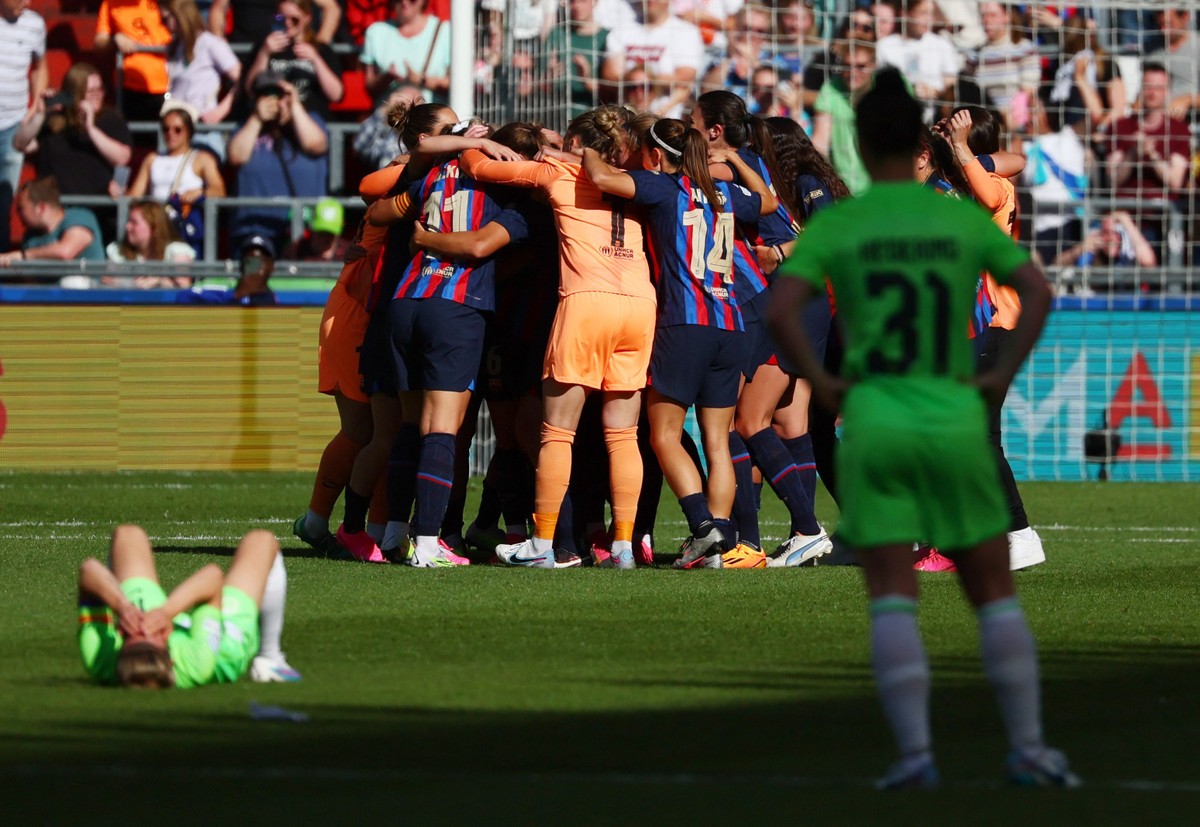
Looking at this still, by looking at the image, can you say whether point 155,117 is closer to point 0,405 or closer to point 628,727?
point 0,405

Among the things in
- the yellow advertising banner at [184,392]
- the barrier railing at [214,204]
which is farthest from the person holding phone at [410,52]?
the yellow advertising banner at [184,392]

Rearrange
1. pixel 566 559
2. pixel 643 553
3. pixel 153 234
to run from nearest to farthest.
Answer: pixel 566 559
pixel 643 553
pixel 153 234

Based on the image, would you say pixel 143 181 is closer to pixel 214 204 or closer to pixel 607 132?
pixel 214 204

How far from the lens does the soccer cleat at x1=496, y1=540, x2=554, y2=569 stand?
9656mm

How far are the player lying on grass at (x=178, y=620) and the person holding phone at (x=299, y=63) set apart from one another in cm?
1310

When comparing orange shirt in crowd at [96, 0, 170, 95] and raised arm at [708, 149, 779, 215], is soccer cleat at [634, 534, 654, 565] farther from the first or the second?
orange shirt in crowd at [96, 0, 170, 95]

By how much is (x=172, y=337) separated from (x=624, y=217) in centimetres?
725

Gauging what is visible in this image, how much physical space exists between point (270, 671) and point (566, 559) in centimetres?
397

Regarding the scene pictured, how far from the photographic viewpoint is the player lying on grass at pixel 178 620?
5.66m

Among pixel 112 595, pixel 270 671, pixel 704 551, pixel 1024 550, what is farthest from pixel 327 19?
pixel 112 595

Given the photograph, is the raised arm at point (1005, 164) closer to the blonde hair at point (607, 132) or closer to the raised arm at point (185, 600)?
the blonde hair at point (607, 132)

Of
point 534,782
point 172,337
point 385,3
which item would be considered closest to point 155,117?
point 385,3

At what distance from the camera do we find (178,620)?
5.88 m

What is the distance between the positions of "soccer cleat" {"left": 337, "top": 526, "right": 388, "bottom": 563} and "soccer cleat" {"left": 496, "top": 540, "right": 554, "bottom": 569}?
608 millimetres
